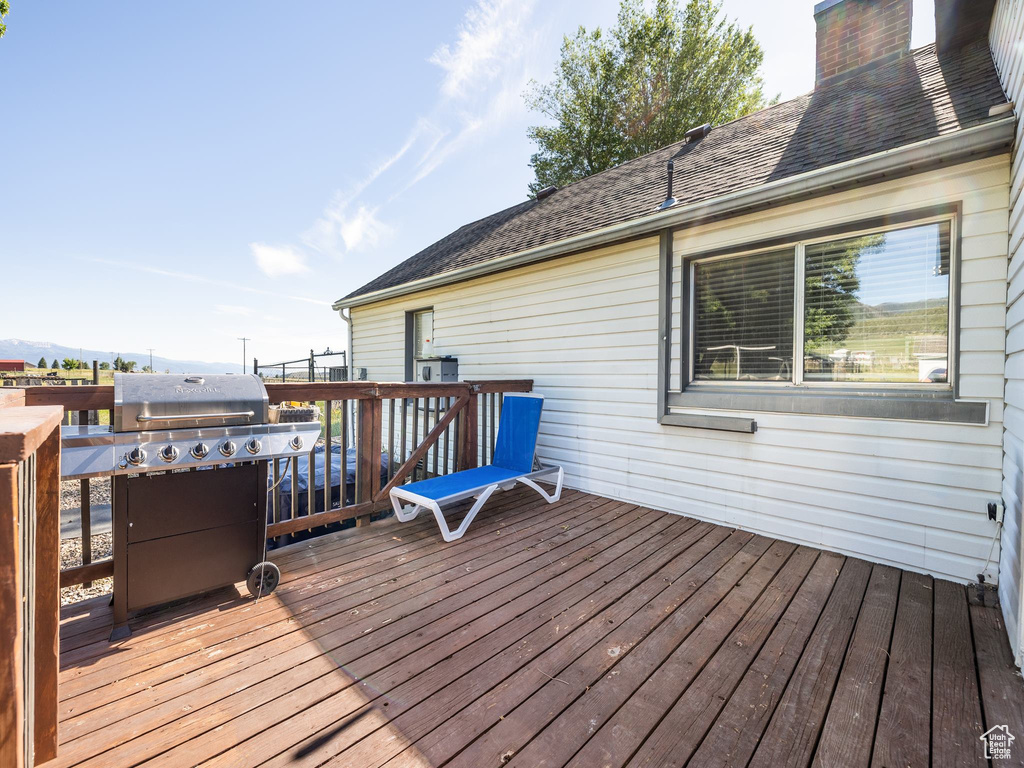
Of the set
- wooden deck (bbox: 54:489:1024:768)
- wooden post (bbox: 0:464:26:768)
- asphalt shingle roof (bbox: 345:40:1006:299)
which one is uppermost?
asphalt shingle roof (bbox: 345:40:1006:299)

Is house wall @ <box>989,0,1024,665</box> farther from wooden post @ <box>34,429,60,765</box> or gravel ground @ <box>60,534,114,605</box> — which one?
gravel ground @ <box>60,534,114,605</box>

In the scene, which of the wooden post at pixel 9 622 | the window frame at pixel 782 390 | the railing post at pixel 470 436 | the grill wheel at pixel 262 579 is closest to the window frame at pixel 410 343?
the railing post at pixel 470 436

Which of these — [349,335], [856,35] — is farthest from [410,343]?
[856,35]

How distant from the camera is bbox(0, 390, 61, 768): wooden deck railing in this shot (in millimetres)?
629

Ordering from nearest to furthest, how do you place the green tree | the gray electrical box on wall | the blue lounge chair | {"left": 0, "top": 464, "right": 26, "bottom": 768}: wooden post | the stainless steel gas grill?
{"left": 0, "top": 464, "right": 26, "bottom": 768}: wooden post → the stainless steel gas grill → the blue lounge chair → the gray electrical box on wall → the green tree

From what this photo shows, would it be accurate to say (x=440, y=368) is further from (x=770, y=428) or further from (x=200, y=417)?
(x=770, y=428)

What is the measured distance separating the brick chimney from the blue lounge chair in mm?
5463

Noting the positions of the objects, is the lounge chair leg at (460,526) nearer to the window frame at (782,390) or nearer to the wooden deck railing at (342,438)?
the wooden deck railing at (342,438)

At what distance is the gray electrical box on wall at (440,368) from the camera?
19.2 ft

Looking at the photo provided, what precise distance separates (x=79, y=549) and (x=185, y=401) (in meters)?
4.49

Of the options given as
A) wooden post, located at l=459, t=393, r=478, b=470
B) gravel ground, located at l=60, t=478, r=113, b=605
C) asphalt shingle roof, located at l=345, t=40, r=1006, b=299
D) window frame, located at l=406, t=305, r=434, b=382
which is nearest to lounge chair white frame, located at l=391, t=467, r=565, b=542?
wooden post, located at l=459, t=393, r=478, b=470

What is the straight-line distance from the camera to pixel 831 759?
Answer: 1.40 m

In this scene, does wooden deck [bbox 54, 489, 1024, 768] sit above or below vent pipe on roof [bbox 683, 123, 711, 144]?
below

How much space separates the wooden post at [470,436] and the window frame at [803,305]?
198 cm
